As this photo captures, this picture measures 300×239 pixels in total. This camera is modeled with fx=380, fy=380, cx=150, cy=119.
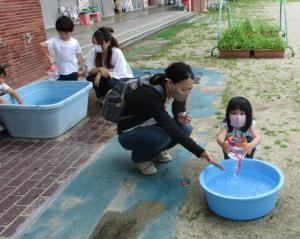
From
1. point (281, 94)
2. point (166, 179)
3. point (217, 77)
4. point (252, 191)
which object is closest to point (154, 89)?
point (166, 179)

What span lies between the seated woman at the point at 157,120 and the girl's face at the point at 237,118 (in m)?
0.35

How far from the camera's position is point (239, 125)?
293cm

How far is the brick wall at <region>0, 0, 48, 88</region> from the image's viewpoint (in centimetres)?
532

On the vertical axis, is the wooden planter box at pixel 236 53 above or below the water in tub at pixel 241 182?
above

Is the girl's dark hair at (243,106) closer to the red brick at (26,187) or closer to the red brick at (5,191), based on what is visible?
the red brick at (26,187)

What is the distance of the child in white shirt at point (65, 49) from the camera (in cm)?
475

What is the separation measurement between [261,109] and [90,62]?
2.28m

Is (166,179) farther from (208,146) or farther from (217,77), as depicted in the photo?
(217,77)

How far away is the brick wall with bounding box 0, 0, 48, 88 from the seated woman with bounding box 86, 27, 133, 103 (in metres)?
1.29

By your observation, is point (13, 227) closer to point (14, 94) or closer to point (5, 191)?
point (5, 191)

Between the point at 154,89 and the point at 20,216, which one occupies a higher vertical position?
the point at 154,89

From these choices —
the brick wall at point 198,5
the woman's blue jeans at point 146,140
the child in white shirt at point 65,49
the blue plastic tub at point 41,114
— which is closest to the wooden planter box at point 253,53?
the child in white shirt at point 65,49

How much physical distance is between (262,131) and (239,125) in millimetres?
1299

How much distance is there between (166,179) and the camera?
Result: 3.25 metres
